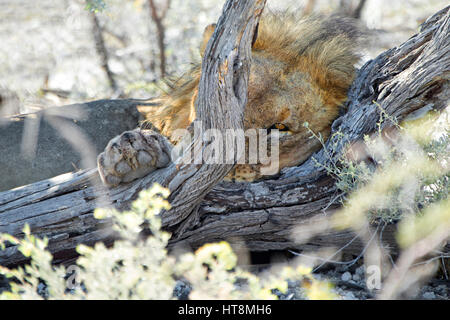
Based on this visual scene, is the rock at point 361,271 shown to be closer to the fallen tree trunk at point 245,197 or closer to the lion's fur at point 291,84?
the fallen tree trunk at point 245,197

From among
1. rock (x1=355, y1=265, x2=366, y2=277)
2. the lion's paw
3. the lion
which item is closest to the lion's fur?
the lion

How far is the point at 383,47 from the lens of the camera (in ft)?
12.3

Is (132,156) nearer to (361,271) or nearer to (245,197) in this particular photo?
(245,197)

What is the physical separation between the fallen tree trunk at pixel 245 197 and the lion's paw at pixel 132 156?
58mm

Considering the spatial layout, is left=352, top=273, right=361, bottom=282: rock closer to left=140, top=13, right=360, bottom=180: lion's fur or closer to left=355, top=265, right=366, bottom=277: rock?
left=355, top=265, right=366, bottom=277: rock

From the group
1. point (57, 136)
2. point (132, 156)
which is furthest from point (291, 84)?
point (57, 136)

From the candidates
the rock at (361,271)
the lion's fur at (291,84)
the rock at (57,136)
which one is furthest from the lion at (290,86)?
the rock at (361,271)

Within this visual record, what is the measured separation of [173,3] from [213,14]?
0.58 meters

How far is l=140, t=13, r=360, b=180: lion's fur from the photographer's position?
2.88m

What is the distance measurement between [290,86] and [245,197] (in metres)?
0.84

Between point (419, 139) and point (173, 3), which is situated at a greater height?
point (173, 3)
